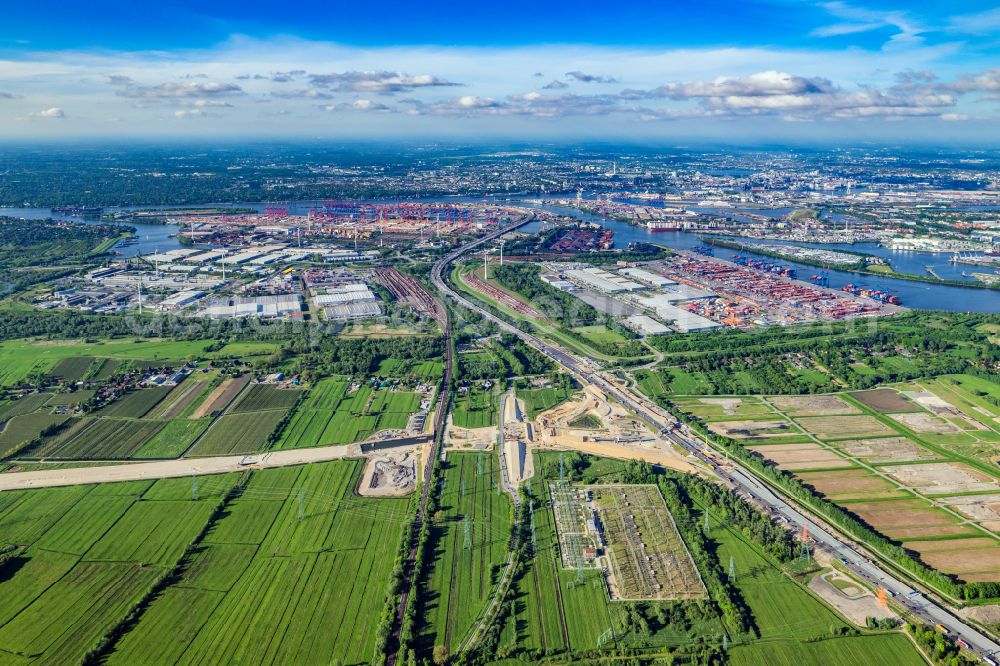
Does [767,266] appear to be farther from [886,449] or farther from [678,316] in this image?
[886,449]

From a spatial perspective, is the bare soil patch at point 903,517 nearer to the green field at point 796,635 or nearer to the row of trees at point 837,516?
the row of trees at point 837,516

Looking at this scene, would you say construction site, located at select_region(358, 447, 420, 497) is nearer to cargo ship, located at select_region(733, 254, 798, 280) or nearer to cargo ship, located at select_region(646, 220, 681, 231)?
cargo ship, located at select_region(733, 254, 798, 280)

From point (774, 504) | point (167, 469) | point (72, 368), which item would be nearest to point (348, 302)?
point (72, 368)

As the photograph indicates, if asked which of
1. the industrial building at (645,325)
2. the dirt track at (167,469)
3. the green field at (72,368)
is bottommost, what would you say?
the dirt track at (167,469)

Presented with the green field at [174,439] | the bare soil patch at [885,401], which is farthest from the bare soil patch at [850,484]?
the green field at [174,439]

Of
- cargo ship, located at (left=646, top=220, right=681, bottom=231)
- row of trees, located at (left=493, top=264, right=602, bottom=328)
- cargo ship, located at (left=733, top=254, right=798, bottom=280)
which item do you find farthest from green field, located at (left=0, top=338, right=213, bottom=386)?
cargo ship, located at (left=646, top=220, right=681, bottom=231)

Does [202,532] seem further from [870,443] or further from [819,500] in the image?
[870,443]

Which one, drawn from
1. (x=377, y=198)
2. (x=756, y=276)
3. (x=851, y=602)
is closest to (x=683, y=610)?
(x=851, y=602)
